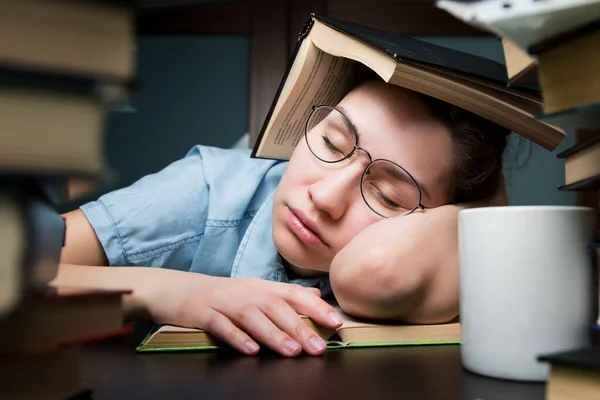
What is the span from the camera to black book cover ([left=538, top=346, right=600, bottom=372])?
0.82 feet

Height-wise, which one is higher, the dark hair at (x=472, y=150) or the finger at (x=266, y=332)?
the dark hair at (x=472, y=150)

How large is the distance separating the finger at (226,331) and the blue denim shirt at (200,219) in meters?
0.29

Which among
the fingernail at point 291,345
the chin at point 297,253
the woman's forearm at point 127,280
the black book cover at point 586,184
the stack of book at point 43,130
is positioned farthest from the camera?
the chin at point 297,253

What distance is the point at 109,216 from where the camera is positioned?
0.80 metres

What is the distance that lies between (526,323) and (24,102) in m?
0.31

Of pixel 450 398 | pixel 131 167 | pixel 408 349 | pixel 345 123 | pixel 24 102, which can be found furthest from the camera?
pixel 131 167

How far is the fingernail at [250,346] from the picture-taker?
18.6 inches

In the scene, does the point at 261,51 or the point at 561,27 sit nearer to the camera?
the point at 561,27

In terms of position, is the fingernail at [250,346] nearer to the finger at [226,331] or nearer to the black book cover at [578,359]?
the finger at [226,331]

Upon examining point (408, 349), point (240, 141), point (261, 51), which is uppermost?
point (261, 51)

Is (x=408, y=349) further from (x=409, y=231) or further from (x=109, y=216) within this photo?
(x=109, y=216)

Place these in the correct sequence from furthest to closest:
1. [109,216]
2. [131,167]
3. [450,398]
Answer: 1. [131,167]
2. [109,216]
3. [450,398]

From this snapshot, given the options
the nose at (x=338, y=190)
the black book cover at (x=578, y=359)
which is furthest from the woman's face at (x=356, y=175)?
the black book cover at (x=578, y=359)

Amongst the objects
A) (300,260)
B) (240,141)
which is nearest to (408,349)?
(300,260)
